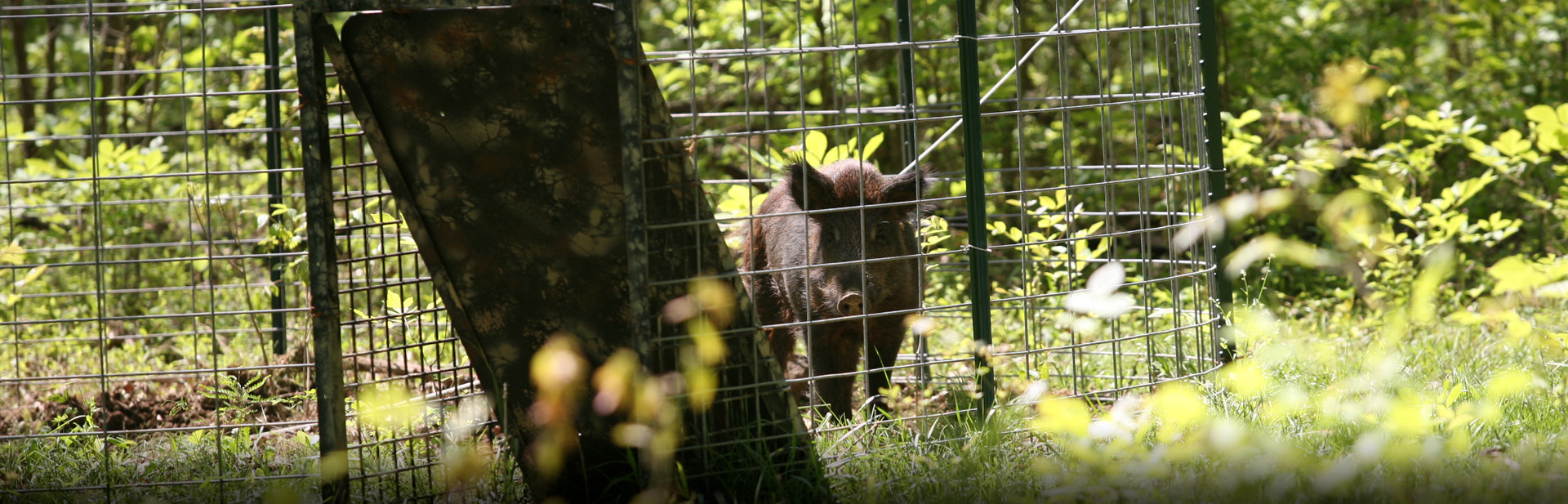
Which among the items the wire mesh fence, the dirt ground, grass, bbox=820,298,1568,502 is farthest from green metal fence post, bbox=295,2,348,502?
the dirt ground

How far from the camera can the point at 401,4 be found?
2908 millimetres

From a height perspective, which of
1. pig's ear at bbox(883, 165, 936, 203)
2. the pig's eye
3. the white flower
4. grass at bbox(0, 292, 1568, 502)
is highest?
pig's ear at bbox(883, 165, 936, 203)

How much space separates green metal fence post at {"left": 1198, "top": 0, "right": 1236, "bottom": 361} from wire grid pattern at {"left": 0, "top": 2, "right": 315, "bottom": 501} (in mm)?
3605

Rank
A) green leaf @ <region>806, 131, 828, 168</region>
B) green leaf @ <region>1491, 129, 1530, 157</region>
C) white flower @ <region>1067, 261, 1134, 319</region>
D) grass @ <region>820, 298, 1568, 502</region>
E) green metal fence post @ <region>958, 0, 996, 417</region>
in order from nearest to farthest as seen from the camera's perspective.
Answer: white flower @ <region>1067, 261, 1134, 319</region> → grass @ <region>820, 298, 1568, 502</region> → green metal fence post @ <region>958, 0, 996, 417</region> → green leaf @ <region>806, 131, 828, 168</region> → green leaf @ <region>1491, 129, 1530, 157</region>

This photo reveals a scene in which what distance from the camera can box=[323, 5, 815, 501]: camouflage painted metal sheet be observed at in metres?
3.00

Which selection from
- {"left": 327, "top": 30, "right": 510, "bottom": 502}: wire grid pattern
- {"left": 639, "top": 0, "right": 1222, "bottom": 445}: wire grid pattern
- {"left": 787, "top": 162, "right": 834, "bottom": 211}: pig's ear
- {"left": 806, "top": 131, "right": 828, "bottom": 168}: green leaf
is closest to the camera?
{"left": 327, "top": 30, "right": 510, "bottom": 502}: wire grid pattern

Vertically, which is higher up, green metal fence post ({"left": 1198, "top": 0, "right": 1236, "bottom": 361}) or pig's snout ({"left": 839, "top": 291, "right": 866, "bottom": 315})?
green metal fence post ({"left": 1198, "top": 0, "right": 1236, "bottom": 361})

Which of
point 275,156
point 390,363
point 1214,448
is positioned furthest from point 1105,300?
point 275,156

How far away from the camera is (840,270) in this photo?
4711 mm

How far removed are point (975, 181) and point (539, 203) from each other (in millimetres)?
1422

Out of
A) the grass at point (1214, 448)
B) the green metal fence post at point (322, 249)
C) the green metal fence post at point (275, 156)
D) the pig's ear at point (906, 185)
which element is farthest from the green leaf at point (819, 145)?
the green metal fence post at point (275, 156)

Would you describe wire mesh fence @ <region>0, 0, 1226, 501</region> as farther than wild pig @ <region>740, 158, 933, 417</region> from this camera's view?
No

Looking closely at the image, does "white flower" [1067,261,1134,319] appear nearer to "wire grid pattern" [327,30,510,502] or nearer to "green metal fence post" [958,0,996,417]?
"green metal fence post" [958,0,996,417]

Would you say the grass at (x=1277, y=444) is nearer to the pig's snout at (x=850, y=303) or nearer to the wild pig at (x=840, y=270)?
the pig's snout at (x=850, y=303)
